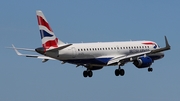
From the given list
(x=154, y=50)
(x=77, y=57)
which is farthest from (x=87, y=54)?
(x=154, y=50)

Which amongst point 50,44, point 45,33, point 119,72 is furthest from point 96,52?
point 45,33

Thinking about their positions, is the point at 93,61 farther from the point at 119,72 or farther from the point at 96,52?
the point at 119,72

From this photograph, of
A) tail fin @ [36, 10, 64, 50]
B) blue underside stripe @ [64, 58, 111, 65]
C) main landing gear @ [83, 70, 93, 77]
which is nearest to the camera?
tail fin @ [36, 10, 64, 50]

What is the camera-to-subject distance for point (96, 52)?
143125mm

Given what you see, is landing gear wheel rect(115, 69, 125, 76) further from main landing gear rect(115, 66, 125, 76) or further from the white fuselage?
the white fuselage

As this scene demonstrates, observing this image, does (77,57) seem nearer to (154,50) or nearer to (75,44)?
(75,44)

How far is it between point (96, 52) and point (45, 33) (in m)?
11.1

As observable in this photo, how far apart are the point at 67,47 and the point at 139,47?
621 inches

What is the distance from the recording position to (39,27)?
136 metres

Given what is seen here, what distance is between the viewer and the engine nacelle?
14188 cm

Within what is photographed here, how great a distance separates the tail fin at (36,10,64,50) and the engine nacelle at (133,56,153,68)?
14774mm

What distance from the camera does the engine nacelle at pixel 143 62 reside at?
142 m

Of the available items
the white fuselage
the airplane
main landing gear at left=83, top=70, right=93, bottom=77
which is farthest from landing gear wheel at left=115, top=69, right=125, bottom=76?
main landing gear at left=83, top=70, right=93, bottom=77

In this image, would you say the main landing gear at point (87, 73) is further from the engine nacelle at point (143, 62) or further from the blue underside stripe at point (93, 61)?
the engine nacelle at point (143, 62)
